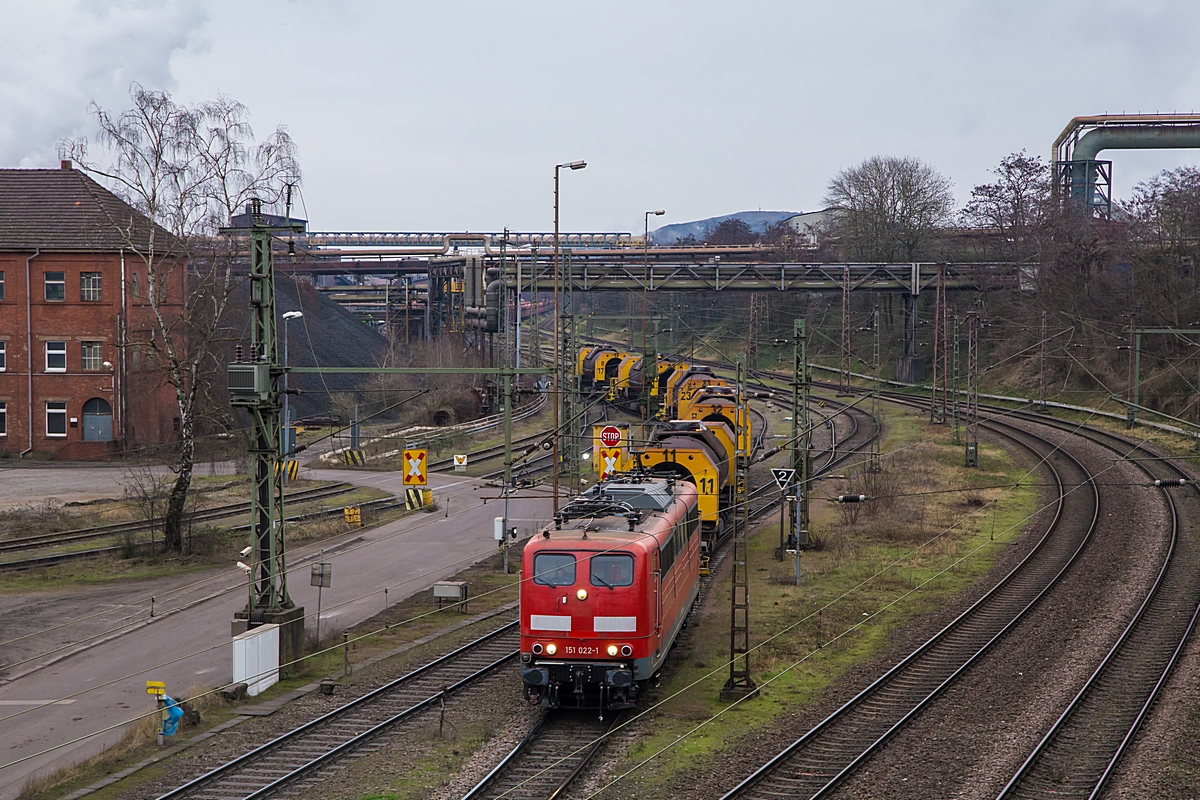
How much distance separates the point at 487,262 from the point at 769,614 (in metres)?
45.5

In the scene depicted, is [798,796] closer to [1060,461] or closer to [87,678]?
[87,678]

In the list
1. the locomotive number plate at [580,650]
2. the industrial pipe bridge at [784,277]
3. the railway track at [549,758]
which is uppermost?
the industrial pipe bridge at [784,277]

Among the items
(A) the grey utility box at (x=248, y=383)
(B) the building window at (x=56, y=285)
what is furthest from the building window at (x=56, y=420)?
(A) the grey utility box at (x=248, y=383)

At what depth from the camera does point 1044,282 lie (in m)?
65.7

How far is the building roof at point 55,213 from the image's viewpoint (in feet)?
162

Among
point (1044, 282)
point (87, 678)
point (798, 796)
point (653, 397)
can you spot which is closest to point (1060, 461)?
point (653, 397)

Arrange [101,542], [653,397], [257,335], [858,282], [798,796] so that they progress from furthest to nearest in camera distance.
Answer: [858,282], [653,397], [101,542], [257,335], [798,796]

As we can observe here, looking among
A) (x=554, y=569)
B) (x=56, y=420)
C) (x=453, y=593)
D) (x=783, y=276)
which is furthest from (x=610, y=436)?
(x=783, y=276)

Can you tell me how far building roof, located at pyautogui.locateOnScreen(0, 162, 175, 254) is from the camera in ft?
162

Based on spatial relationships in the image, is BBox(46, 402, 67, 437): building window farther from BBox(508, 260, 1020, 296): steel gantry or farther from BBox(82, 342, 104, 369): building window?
BBox(508, 260, 1020, 296): steel gantry

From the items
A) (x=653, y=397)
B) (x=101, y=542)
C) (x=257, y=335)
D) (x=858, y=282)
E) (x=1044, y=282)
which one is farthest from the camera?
(x=858, y=282)

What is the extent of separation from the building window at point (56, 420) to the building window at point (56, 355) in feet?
5.58

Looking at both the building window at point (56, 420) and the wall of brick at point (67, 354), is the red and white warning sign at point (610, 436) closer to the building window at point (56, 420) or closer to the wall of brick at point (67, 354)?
the wall of brick at point (67, 354)

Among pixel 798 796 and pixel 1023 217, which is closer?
pixel 798 796
